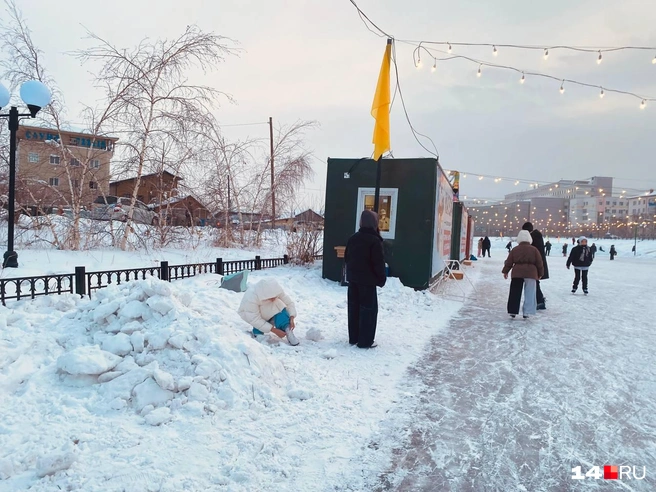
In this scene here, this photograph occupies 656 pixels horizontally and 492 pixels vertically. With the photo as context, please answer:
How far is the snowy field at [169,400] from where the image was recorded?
258 cm

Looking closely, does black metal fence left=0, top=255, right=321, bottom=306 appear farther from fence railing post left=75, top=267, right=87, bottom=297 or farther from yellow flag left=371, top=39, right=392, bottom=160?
yellow flag left=371, top=39, right=392, bottom=160

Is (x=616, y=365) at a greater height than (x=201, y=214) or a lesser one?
lesser

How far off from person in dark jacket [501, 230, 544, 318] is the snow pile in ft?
19.2

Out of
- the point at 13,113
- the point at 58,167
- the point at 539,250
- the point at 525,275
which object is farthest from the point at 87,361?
the point at 58,167

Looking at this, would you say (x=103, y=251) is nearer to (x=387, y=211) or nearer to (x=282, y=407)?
(x=387, y=211)

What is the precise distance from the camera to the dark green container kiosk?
10.3 meters

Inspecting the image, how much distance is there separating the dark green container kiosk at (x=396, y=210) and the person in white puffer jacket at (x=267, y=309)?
214 inches

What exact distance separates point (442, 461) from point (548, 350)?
377 centimetres

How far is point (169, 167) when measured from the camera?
523 inches

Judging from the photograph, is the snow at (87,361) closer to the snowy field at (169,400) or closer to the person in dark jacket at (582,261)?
the snowy field at (169,400)

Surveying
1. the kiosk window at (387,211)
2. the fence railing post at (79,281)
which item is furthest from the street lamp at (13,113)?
the kiosk window at (387,211)

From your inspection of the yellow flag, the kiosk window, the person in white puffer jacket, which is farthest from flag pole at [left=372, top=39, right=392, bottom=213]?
the person in white puffer jacket

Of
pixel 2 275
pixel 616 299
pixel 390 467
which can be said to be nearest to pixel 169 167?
pixel 2 275

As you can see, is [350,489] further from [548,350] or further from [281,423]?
[548,350]
